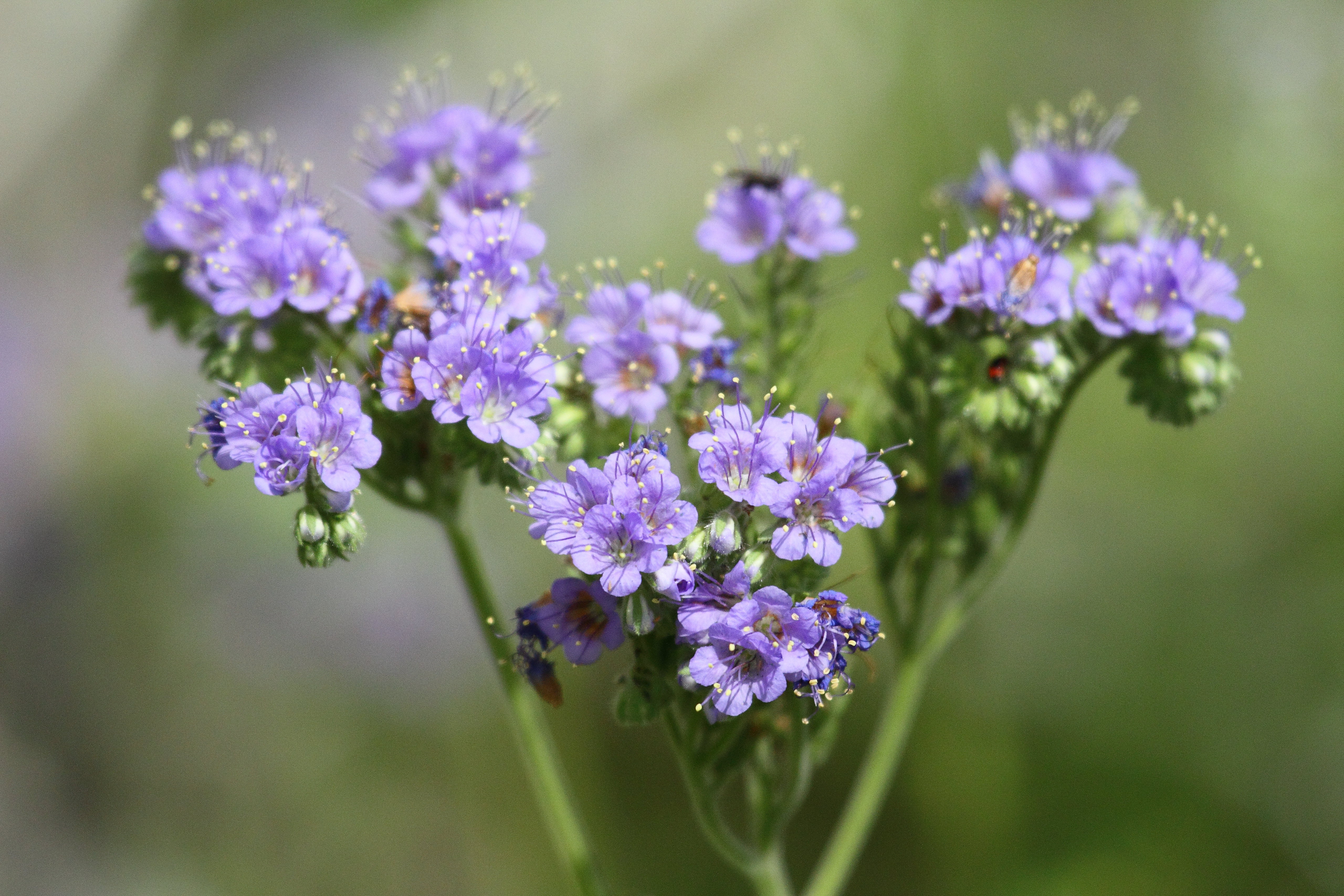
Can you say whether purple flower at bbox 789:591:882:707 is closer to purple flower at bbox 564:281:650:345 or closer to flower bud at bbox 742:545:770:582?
flower bud at bbox 742:545:770:582

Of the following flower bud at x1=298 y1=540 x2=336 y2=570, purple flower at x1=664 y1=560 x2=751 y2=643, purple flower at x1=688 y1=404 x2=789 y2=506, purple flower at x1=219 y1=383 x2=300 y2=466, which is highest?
purple flower at x1=219 y1=383 x2=300 y2=466

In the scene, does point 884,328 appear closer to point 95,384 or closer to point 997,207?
point 997,207

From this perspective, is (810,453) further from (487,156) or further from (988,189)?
(988,189)

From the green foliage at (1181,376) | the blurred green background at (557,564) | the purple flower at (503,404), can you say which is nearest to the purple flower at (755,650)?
the purple flower at (503,404)

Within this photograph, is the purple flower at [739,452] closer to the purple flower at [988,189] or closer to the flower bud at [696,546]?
the flower bud at [696,546]

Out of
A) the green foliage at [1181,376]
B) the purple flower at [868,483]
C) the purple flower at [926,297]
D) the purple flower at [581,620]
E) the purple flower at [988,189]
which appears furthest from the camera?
the purple flower at [988,189]

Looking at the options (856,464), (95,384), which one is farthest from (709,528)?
(95,384)

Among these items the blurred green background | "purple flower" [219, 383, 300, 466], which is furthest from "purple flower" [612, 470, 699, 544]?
the blurred green background

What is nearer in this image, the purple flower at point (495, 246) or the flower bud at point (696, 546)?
the flower bud at point (696, 546)
